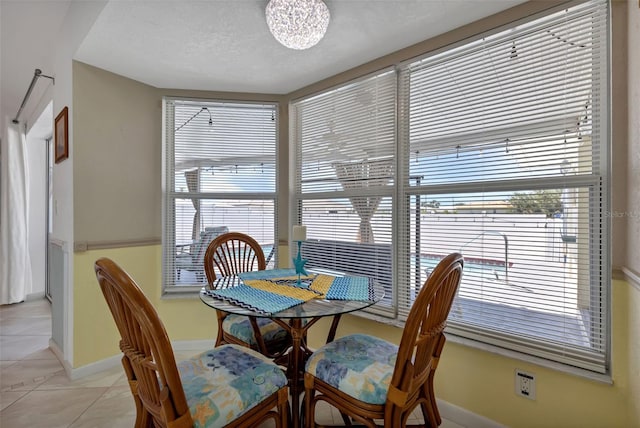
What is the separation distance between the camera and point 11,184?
357 cm

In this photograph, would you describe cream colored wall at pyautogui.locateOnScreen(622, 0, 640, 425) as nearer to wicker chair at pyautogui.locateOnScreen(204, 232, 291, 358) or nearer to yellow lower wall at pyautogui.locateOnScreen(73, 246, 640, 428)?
yellow lower wall at pyautogui.locateOnScreen(73, 246, 640, 428)

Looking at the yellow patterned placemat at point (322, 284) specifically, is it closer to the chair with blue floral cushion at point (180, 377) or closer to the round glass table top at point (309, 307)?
the round glass table top at point (309, 307)

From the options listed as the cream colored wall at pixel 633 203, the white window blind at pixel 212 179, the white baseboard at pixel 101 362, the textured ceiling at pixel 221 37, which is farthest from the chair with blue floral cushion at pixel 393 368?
the white baseboard at pixel 101 362

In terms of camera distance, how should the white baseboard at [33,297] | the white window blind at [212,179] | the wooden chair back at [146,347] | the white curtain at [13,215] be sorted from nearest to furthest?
the wooden chair back at [146,347], the white window blind at [212,179], the white curtain at [13,215], the white baseboard at [33,297]

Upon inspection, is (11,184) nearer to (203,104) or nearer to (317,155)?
(203,104)

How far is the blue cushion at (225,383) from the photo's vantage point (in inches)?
40.6

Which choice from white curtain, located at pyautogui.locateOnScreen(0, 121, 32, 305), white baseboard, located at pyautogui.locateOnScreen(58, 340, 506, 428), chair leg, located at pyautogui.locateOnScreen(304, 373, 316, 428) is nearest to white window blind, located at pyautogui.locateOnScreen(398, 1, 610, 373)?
white baseboard, located at pyautogui.locateOnScreen(58, 340, 506, 428)

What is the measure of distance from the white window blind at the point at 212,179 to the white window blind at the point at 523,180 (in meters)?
1.38

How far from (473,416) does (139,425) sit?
1.66 meters

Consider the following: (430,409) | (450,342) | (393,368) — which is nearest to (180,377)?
(393,368)

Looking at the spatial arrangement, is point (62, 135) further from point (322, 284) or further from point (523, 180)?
point (523, 180)

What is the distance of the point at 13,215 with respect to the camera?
3.56m

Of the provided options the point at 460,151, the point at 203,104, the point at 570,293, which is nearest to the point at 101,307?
the point at 203,104

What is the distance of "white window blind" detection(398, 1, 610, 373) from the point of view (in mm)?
1361
